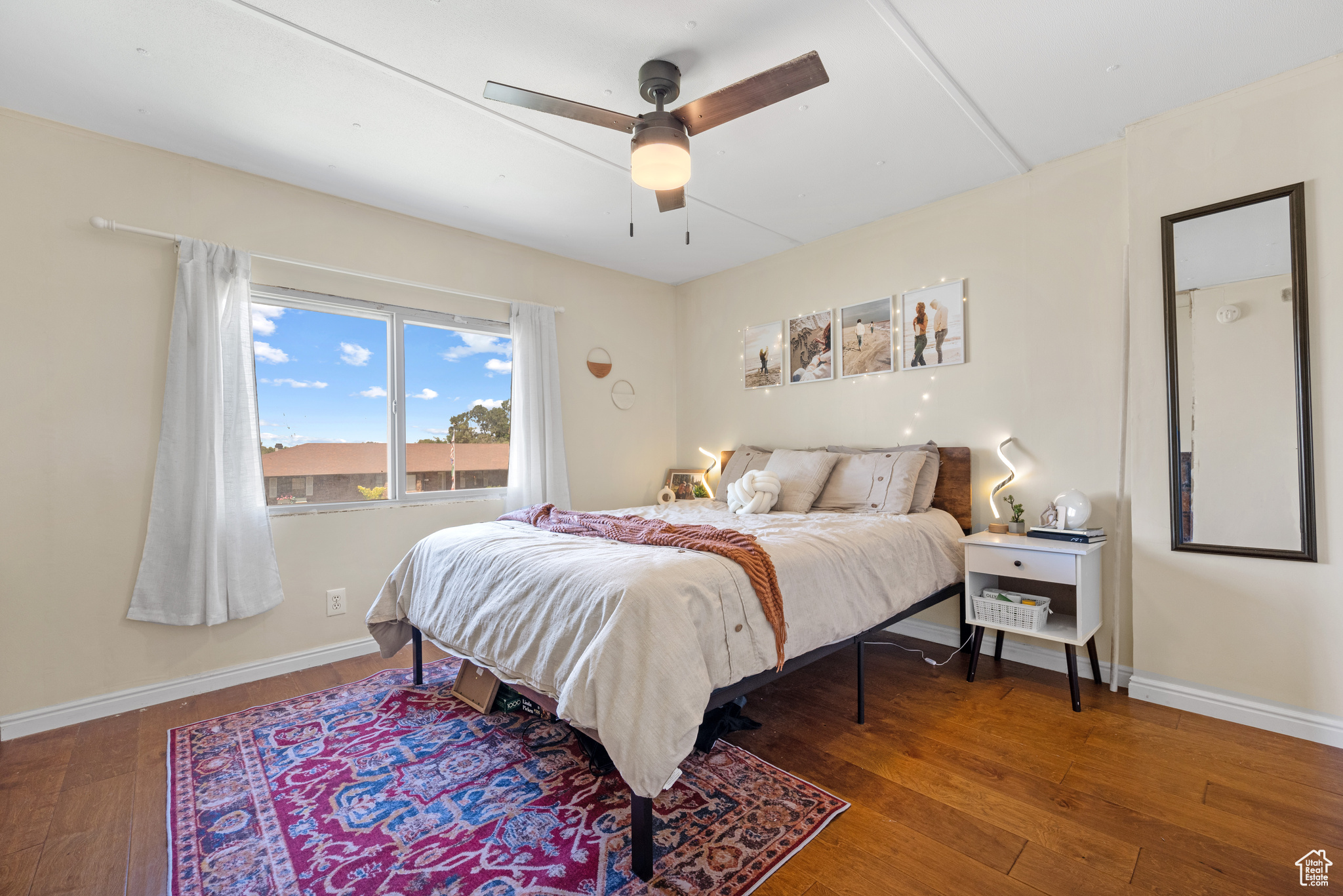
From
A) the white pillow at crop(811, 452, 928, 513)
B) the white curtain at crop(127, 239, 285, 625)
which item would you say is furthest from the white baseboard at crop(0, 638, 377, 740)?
the white pillow at crop(811, 452, 928, 513)

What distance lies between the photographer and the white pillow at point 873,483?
3168 mm

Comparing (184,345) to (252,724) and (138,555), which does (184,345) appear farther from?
(252,724)

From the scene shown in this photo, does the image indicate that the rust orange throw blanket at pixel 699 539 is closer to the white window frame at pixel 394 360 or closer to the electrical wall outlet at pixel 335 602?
the white window frame at pixel 394 360

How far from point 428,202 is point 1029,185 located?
3.37m

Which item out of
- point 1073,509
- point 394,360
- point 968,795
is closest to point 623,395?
point 394,360

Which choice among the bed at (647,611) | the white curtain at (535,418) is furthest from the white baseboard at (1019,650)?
the white curtain at (535,418)

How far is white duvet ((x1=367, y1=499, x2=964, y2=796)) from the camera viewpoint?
1.54 metres

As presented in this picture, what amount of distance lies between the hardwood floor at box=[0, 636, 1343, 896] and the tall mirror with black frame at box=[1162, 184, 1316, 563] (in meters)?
0.83

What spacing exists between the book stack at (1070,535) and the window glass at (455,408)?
3229 millimetres

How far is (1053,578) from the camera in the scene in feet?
8.36

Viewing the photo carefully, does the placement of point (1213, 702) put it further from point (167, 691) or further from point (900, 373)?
point (167, 691)

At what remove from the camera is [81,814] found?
72.8 inches

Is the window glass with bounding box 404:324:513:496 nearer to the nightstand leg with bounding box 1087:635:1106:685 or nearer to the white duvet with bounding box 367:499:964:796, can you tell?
the white duvet with bounding box 367:499:964:796

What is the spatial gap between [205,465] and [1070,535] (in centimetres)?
408
